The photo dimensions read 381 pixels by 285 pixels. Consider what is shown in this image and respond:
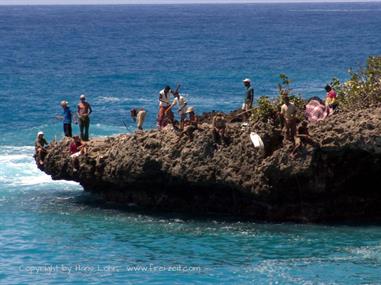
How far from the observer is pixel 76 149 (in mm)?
38469

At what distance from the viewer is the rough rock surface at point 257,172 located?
33.2 m

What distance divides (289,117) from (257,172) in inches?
84.0

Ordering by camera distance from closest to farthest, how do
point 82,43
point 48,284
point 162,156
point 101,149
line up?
point 48,284
point 162,156
point 101,149
point 82,43

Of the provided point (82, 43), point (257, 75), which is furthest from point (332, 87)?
point (82, 43)

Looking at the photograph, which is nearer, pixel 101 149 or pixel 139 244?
pixel 139 244

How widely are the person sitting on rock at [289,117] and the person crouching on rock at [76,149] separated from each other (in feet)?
27.6

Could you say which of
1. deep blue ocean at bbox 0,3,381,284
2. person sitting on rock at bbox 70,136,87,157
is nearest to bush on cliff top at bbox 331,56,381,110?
deep blue ocean at bbox 0,3,381,284

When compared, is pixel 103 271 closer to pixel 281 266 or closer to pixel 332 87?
pixel 281 266

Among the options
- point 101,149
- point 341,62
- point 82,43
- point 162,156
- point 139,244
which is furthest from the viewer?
point 82,43

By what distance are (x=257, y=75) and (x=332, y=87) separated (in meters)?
44.9

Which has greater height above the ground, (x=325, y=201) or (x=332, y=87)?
(x=332, y=87)

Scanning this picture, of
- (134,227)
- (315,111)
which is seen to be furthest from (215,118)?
(134,227)

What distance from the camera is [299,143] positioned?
109 ft

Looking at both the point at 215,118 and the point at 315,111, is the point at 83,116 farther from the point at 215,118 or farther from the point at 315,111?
the point at 315,111
